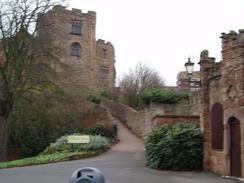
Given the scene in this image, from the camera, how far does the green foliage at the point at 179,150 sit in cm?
1866

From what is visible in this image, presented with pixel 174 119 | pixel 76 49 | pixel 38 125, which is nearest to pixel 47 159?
pixel 174 119

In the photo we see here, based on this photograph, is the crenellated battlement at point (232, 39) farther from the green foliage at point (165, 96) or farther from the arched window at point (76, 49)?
the arched window at point (76, 49)

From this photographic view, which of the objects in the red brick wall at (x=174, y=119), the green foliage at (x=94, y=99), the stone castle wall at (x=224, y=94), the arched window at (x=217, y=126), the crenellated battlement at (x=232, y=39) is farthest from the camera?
the green foliage at (x=94, y=99)

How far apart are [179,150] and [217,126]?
2.04 m

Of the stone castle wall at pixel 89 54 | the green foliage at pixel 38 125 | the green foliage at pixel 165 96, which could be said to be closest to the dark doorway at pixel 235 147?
the green foliage at pixel 165 96

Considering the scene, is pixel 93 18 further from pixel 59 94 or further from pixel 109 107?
pixel 59 94

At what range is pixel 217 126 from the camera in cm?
1777

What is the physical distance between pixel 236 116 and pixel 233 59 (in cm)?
199

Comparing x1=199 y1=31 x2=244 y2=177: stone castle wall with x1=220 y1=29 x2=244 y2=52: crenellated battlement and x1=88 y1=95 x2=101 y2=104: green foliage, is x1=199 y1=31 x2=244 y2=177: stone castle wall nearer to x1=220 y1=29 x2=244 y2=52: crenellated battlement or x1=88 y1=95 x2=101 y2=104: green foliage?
x1=220 y1=29 x2=244 y2=52: crenellated battlement

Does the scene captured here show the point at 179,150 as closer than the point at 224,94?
No

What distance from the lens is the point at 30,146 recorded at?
35.4 metres

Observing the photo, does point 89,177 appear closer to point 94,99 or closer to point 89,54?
point 94,99

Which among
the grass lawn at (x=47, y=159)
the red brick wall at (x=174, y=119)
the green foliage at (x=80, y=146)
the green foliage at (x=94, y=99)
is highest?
the green foliage at (x=94, y=99)

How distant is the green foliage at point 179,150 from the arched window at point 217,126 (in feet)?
3.34
